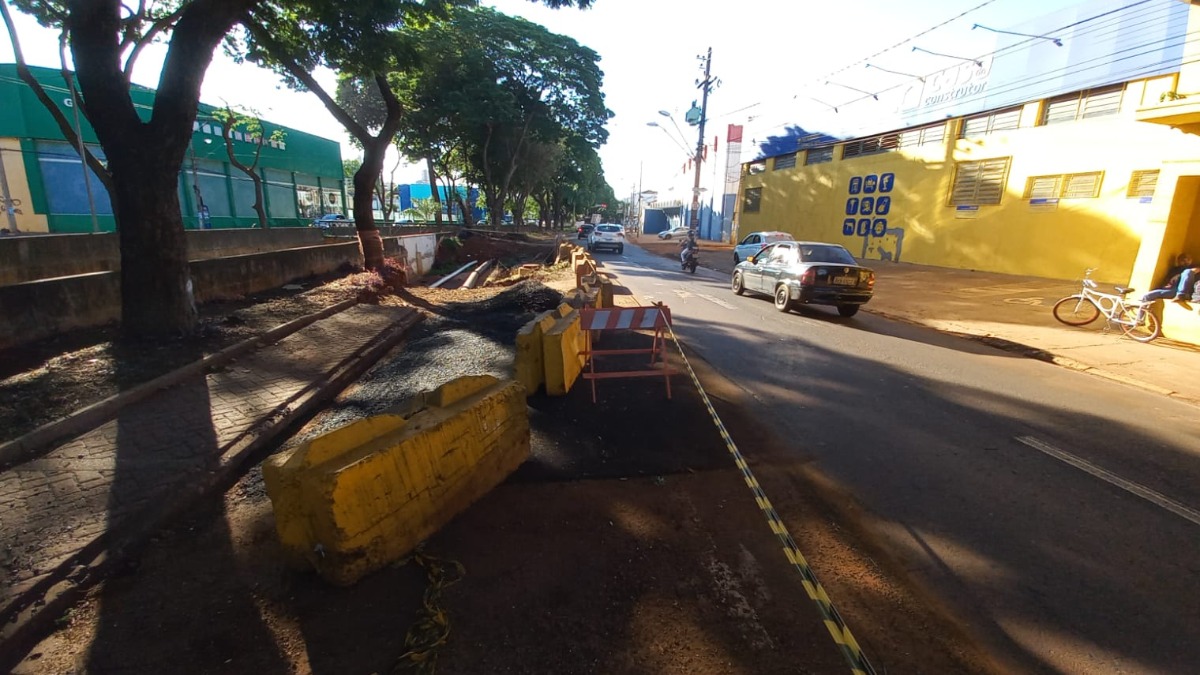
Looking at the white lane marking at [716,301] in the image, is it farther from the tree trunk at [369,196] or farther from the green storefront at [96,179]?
the green storefront at [96,179]

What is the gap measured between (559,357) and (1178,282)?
1123cm

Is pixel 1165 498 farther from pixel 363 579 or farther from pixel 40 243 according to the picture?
pixel 40 243

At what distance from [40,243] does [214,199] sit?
2142cm

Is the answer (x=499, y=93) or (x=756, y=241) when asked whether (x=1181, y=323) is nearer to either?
(x=756, y=241)

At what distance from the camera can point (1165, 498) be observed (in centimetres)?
375

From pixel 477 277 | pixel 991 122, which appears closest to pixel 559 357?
pixel 477 277

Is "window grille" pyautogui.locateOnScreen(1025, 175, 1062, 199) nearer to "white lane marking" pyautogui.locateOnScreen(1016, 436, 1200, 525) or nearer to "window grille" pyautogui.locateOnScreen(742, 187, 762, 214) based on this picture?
"white lane marking" pyautogui.locateOnScreen(1016, 436, 1200, 525)

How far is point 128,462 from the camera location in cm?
375

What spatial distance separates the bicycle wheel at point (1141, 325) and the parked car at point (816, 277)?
169 inches

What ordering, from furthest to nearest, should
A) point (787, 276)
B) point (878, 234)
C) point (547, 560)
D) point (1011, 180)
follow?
1. point (878, 234)
2. point (1011, 180)
3. point (787, 276)
4. point (547, 560)

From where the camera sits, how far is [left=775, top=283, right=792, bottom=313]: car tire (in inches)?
446

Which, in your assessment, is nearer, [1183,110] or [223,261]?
[1183,110]

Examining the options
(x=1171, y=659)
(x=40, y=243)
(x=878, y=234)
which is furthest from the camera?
(x=878, y=234)

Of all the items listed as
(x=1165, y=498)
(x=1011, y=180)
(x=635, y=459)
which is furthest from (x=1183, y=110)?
(x=635, y=459)
